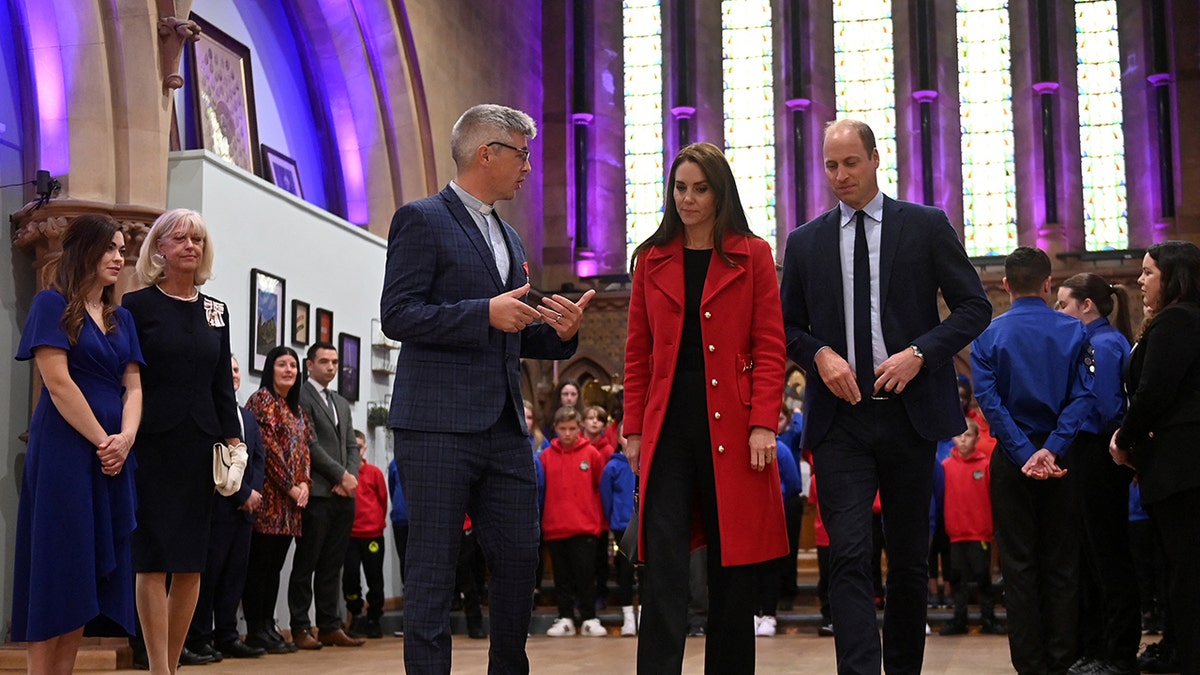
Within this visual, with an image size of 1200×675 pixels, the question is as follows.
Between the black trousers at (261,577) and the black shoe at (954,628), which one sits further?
the black shoe at (954,628)

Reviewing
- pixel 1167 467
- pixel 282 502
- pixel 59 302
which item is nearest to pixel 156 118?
pixel 282 502

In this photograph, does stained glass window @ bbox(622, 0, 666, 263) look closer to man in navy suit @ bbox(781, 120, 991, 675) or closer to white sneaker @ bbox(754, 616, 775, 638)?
white sneaker @ bbox(754, 616, 775, 638)

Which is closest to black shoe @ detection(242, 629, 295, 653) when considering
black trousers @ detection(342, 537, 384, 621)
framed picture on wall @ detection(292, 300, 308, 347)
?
black trousers @ detection(342, 537, 384, 621)

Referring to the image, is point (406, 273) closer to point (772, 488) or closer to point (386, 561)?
point (772, 488)

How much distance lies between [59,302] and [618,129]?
1393cm

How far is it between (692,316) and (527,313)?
20.8 inches

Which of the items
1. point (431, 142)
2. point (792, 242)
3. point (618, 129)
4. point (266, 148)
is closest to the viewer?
point (792, 242)

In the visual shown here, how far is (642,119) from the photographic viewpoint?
1791 centimetres

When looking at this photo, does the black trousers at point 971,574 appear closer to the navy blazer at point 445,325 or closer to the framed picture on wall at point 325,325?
the framed picture on wall at point 325,325

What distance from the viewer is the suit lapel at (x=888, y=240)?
12.8 ft

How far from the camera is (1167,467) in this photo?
430 centimetres

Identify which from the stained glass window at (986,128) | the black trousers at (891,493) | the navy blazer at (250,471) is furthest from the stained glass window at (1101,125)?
the black trousers at (891,493)

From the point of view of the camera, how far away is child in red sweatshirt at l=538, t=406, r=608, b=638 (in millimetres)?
9383

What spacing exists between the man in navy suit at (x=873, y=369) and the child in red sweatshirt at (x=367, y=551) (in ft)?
18.7
